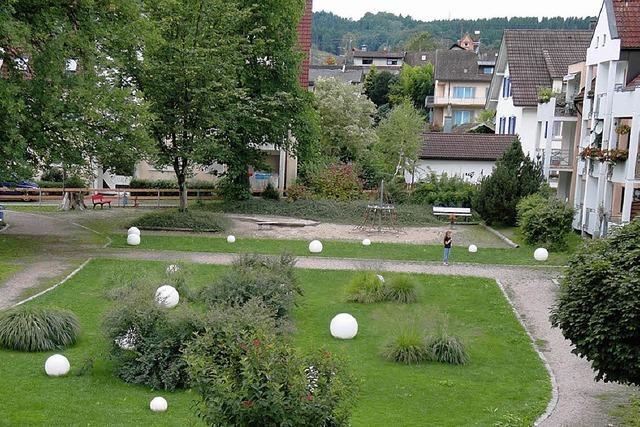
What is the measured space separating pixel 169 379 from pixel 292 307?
464 cm

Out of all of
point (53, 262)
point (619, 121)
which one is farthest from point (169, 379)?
point (619, 121)

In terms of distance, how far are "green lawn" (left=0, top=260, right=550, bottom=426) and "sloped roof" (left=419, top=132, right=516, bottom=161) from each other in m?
25.5

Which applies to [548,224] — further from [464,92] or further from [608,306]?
[464,92]

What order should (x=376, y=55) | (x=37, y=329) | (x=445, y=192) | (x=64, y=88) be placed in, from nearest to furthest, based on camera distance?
(x=37, y=329) → (x=64, y=88) → (x=445, y=192) → (x=376, y=55)

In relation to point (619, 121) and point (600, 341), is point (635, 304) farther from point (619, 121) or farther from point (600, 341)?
point (619, 121)

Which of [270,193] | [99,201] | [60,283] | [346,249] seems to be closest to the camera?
[60,283]

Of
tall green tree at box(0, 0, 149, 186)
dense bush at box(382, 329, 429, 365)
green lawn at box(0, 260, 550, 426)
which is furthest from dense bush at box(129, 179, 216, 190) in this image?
dense bush at box(382, 329, 429, 365)

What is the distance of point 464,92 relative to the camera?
268ft

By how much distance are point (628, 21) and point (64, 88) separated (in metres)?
21.7

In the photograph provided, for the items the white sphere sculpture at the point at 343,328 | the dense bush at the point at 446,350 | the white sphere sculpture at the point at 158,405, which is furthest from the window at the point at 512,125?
the white sphere sculpture at the point at 158,405

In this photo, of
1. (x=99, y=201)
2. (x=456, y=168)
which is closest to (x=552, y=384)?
(x=99, y=201)

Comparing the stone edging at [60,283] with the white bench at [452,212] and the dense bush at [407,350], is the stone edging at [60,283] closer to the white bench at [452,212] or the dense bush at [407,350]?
the dense bush at [407,350]

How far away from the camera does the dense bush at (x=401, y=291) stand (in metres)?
21.0

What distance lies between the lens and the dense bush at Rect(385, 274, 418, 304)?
21.0 m
